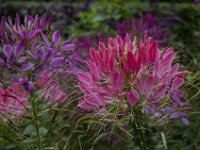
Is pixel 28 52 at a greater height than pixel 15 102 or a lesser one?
greater

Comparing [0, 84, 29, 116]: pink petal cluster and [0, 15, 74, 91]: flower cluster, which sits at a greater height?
[0, 15, 74, 91]: flower cluster

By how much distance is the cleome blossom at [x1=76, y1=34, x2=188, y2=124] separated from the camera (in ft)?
2.48

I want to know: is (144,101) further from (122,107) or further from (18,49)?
(18,49)

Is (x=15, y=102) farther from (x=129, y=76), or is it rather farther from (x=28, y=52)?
(x=129, y=76)

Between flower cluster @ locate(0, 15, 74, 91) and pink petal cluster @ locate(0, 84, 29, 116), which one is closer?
flower cluster @ locate(0, 15, 74, 91)

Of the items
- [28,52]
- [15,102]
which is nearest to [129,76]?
[28,52]

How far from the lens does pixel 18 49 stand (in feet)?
2.77

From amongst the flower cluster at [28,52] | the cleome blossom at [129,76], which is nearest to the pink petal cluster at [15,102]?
the flower cluster at [28,52]

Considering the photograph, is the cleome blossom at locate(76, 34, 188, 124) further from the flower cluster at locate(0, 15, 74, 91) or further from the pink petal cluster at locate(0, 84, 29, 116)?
the pink petal cluster at locate(0, 84, 29, 116)

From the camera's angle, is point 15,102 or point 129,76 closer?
point 129,76

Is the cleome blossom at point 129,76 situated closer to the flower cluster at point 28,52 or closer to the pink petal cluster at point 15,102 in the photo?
the flower cluster at point 28,52

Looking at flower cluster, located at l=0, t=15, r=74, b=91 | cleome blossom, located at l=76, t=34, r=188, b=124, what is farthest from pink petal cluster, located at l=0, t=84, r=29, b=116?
cleome blossom, located at l=76, t=34, r=188, b=124

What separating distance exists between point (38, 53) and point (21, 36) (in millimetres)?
47

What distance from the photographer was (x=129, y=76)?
2.57 feet
